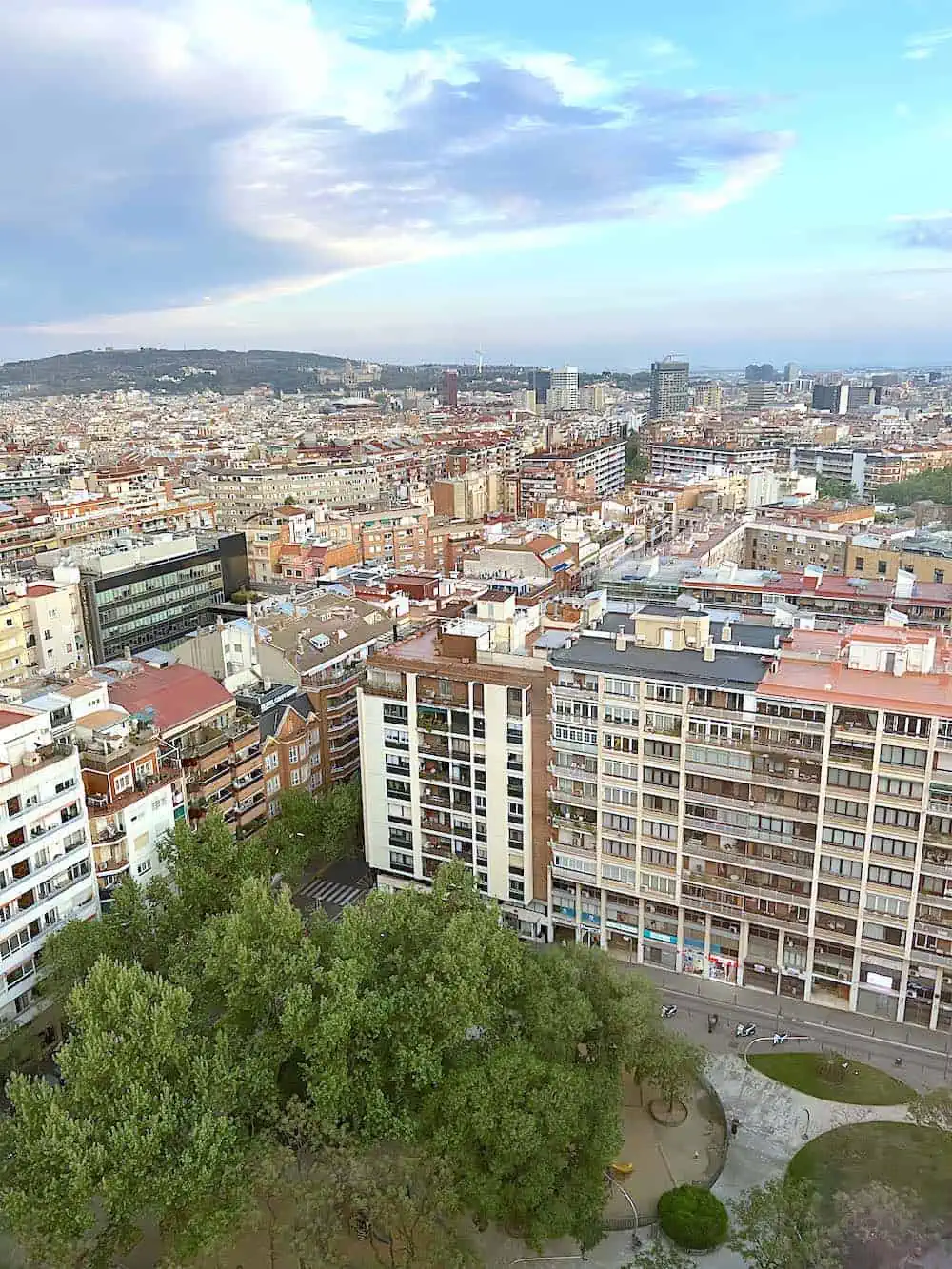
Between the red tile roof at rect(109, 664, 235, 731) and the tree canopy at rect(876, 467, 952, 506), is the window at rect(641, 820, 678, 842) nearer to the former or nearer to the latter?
the red tile roof at rect(109, 664, 235, 731)

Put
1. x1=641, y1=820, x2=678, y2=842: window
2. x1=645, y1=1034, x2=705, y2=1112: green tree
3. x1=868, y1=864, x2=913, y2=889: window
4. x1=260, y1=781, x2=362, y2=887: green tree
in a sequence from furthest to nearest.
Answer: x1=260, y1=781, x2=362, y2=887: green tree
x1=641, y1=820, x2=678, y2=842: window
x1=868, y1=864, x2=913, y2=889: window
x1=645, y1=1034, x2=705, y2=1112: green tree

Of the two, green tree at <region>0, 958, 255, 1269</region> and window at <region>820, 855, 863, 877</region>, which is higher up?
window at <region>820, 855, 863, 877</region>

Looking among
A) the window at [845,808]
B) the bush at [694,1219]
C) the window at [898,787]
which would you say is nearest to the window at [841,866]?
the window at [845,808]

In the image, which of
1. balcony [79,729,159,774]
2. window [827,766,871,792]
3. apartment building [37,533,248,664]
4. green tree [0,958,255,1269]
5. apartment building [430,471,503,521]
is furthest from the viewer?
apartment building [430,471,503,521]

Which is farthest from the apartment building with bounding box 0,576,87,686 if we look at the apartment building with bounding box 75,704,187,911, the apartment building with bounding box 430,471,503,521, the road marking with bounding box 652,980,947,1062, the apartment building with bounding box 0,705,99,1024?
the apartment building with bounding box 430,471,503,521

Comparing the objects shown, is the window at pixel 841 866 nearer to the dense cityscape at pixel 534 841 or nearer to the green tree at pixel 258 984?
the dense cityscape at pixel 534 841

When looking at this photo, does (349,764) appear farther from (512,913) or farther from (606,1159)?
(606,1159)

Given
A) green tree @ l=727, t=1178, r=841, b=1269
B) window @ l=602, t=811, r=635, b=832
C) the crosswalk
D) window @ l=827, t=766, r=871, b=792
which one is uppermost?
window @ l=827, t=766, r=871, b=792
